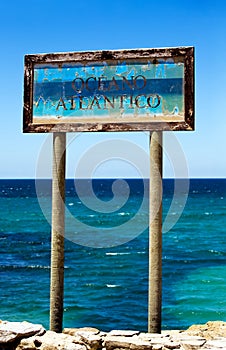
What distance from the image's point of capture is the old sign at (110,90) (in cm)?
887

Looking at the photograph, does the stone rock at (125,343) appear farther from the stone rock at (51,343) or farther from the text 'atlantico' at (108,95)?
the text 'atlantico' at (108,95)

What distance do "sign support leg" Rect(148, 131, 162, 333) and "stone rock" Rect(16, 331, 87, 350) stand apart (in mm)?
1541

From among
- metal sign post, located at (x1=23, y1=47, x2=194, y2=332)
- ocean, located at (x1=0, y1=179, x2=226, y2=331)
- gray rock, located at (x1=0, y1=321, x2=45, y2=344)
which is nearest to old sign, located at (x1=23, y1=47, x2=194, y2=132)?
metal sign post, located at (x1=23, y1=47, x2=194, y2=332)

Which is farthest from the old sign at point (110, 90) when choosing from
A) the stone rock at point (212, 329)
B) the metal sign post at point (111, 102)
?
the stone rock at point (212, 329)

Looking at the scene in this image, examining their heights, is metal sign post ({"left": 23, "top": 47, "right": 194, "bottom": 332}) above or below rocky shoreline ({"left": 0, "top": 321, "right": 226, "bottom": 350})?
above

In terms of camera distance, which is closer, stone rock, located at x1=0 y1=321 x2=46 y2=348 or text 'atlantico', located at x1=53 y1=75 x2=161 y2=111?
stone rock, located at x1=0 y1=321 x2=46 y2=348

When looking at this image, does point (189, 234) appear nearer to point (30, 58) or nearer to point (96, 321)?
point (96, 321)

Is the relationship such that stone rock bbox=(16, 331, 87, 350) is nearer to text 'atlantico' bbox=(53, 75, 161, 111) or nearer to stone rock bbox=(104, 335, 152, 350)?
stone rock bbox=(104, 335, 152, 350)

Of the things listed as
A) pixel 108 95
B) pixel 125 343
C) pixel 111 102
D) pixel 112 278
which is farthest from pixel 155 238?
pixel 112 278

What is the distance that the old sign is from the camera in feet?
29.1

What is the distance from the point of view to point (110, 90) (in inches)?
363

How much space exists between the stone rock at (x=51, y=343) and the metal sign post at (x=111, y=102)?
1478 millimetres

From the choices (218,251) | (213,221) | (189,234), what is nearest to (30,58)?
(218,251)

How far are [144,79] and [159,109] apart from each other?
0.56 meters
